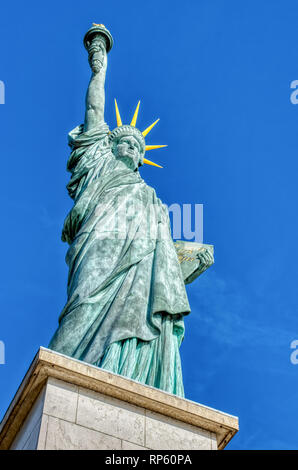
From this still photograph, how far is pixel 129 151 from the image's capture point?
11.9 meters

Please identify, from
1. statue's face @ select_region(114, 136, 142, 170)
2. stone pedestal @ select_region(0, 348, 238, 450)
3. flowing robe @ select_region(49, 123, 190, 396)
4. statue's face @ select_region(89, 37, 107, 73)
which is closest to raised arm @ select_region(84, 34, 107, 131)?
statue's face @ select_region(89, 37, 107, 73)

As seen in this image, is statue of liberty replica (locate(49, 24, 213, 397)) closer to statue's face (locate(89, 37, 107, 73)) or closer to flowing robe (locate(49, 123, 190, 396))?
flowing robe (locate(49, 123, 190, 396))

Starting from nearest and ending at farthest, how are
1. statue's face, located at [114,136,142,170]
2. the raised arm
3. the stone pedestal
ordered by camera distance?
the stone pedestal < statue's face, located at [114,136,142,170] < the raised arm

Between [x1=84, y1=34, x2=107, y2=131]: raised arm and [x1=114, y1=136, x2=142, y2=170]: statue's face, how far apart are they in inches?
27.7

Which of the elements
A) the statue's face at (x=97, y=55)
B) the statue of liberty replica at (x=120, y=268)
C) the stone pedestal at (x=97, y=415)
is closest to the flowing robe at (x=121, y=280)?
the statue of liberty replica at (x=120, y=268)

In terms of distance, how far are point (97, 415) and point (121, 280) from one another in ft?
9.09

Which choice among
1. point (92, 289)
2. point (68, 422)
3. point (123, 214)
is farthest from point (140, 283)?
point (68, 422)

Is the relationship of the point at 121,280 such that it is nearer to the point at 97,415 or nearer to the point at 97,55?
the point at 97,415

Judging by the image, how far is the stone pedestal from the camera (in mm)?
6469

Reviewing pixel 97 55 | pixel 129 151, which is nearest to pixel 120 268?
pixel 129 151

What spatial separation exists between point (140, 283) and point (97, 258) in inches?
26.4

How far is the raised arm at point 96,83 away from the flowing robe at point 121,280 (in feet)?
3.59

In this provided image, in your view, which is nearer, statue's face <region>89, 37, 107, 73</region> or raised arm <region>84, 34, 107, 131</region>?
raised arm <region>84, 34, 107, 131</region>

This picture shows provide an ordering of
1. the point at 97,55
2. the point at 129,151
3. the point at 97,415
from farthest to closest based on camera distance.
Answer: the point at 97,55 → the point at 129,151 → the point at 97,415
